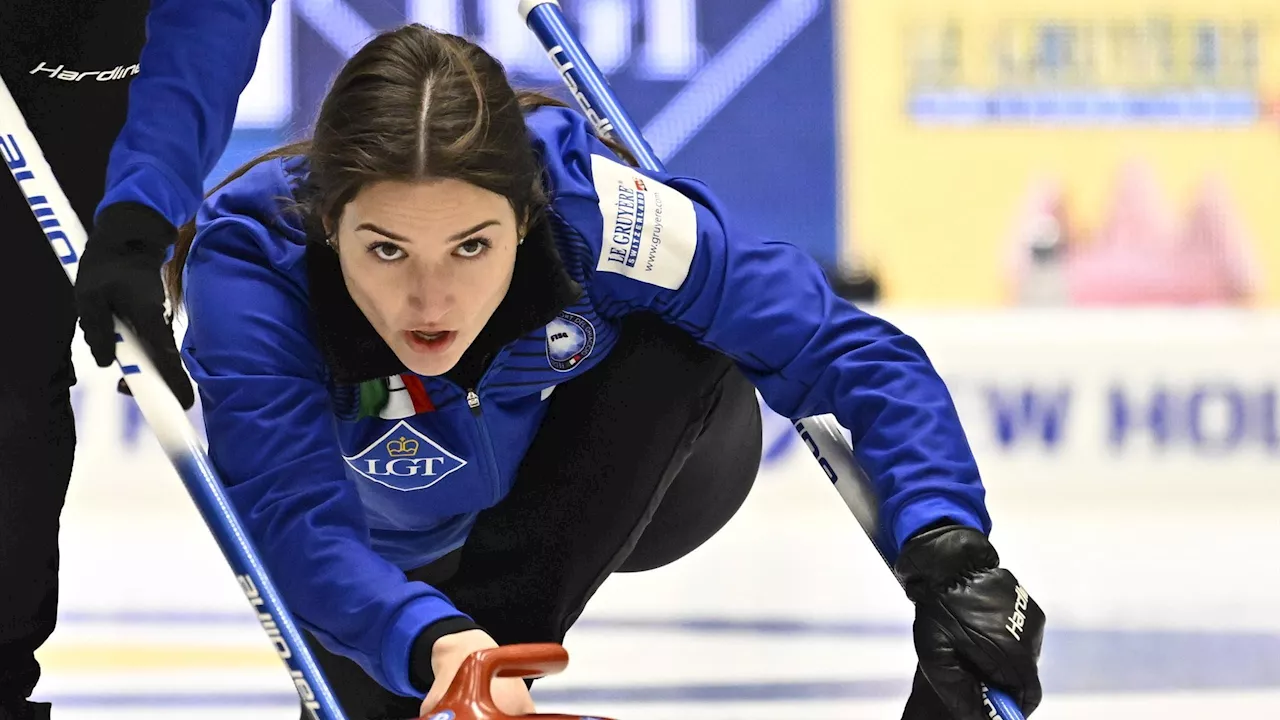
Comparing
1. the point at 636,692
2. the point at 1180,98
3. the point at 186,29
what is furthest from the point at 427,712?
the point at 1180,98

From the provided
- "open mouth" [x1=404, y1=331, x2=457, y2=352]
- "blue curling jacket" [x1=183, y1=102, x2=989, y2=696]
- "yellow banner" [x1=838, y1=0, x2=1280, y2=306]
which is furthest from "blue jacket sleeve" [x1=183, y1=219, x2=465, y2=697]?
"yellow banner" [x1=838, y1=0, x2=1280, y2=306]

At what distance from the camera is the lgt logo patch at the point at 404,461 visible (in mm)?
1610

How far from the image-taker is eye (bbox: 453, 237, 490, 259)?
4.53 feet

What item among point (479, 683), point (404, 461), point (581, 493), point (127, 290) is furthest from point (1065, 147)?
point (479, 683)

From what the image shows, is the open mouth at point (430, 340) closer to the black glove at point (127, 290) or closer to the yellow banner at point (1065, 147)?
the black glove at point (127, 290)

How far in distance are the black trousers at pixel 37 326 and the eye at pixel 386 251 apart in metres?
0.43

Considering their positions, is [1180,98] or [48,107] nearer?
[48,107]

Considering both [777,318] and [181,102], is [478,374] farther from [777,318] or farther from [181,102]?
[181,102]

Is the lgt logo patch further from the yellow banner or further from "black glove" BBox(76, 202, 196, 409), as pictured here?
the yellow banner

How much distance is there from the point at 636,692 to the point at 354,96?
48.3 inches

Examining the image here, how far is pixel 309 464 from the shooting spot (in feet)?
4.69

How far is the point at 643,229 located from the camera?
153cm

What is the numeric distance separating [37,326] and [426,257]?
49 cm

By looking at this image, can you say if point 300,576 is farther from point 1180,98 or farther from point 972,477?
point 1180,98
